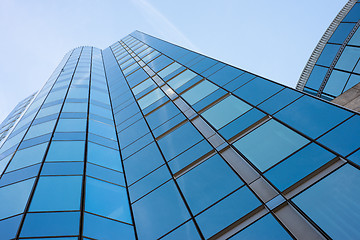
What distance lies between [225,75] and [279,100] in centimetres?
536

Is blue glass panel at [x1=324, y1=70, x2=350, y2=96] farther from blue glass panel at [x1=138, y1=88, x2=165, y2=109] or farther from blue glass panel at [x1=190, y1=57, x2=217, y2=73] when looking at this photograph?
blue glass panel at [x1=138, y1=88, x2=165, y2=109]

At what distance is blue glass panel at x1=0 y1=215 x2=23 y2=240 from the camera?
28.4 ft

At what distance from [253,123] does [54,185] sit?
27.8 ft

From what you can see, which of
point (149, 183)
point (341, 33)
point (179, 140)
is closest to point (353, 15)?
point (341, 33)

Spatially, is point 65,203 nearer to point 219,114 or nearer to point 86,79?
point 219,114

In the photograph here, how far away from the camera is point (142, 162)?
42.5 ft

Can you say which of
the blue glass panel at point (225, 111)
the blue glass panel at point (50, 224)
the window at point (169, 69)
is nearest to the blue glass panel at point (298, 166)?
the blue glass panel at point (225, 111)

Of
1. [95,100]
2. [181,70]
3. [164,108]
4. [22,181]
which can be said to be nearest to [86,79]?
[95,100]

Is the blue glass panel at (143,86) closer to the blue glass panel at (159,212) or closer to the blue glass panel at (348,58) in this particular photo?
the blue glass panel at (159,212)

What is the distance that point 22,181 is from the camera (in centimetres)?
1154

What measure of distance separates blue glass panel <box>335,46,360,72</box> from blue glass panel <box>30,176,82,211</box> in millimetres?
16904

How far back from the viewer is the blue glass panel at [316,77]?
63.6 feet

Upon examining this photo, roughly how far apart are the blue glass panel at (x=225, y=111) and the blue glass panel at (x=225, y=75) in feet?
7.56

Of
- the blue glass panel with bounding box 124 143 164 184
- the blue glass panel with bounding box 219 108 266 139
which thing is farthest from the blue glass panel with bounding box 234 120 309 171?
the blue glass panel with bounding box 124 143 164 184
